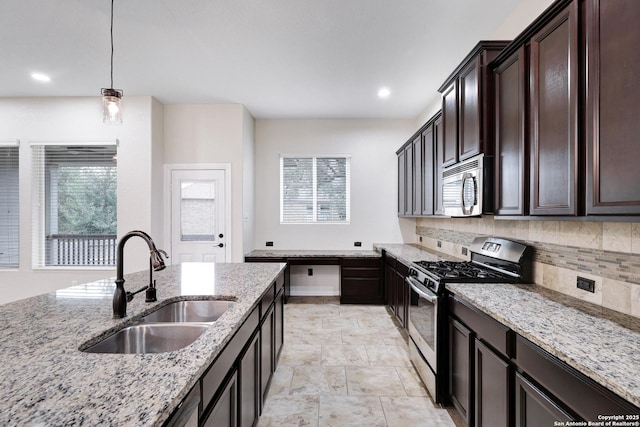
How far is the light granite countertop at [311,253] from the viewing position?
4535 mm

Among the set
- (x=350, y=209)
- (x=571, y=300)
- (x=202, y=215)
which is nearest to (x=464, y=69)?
(x=571, y=300)

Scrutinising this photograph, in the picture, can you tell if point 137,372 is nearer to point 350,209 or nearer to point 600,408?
point 600,408

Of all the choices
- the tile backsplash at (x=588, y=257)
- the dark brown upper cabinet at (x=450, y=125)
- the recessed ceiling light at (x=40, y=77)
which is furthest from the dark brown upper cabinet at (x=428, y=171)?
the recessed ceiling light at (x=40, y=77)

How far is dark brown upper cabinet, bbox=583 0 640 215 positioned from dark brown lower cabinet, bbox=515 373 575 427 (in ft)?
2.53

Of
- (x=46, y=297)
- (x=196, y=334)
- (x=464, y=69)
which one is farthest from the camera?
(x=464, y=69)

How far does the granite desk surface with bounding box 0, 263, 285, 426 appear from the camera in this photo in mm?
697

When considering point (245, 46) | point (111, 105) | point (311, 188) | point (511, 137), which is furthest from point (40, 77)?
point (511, 137)

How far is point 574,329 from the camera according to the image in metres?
1.25

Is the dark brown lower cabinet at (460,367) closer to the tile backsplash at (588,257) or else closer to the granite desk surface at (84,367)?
the tile backsplash at (588,257)

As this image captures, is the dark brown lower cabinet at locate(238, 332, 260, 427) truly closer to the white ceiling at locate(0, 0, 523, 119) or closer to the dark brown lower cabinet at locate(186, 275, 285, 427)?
the dark brown lower cabinet at locate(186, 275, 285, 427)

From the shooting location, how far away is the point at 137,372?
878 millimetres

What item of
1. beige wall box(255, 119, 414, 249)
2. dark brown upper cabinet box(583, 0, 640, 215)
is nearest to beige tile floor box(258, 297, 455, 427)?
beige wall box(255, 119, 414, 249)

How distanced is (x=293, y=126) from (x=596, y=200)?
175 inches

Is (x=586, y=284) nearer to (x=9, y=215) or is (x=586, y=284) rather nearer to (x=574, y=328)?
(x=574, y=328)
